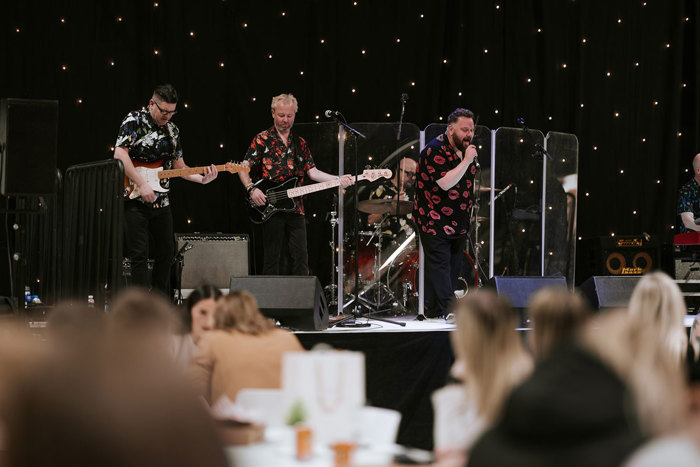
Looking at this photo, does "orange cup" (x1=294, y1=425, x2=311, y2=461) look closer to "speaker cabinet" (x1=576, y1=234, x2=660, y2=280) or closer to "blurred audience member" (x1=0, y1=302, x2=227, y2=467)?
"blurred audience member" (x1=0, y1=302, x2=227, y2=467)

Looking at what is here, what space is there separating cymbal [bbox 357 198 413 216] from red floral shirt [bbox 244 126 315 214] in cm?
58

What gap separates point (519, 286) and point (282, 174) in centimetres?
219

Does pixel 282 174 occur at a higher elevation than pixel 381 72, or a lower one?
lower

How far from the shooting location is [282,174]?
6.93 meters

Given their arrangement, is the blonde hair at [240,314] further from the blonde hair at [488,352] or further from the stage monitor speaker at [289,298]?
the stage monitor speaker at [289,298]

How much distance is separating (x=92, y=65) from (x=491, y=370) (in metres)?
6.73

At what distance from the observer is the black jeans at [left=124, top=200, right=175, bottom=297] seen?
596 cm

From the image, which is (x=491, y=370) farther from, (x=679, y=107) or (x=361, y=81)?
(x=679, y=107)

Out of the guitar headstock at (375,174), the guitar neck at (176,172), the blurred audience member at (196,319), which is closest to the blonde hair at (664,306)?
the blurred audience member at (196,319)

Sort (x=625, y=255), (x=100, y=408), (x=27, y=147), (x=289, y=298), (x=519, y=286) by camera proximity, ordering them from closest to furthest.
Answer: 1. (x=100, y=408)
2. (x=27, y=147)
3. (x=289, y=298)
4. (x=519, y=286)
5. (x=625, y=255)

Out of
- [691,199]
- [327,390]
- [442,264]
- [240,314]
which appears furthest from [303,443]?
[691,199]

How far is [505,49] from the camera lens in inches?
356

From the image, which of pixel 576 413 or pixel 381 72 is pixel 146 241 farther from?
pixel 576 413

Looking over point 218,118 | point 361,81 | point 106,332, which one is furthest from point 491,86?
point 106,332
